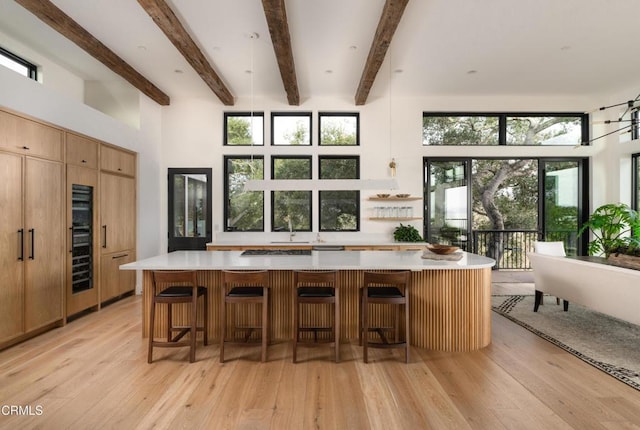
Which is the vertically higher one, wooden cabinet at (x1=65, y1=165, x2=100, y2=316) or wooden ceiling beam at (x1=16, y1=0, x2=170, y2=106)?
wooden ceiling beam at (x1=16, y1=0, x2=170, y2=106)

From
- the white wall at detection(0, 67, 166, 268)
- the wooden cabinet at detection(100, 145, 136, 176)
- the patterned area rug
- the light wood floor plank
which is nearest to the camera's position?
the light wood floor plank

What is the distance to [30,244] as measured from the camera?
10.7ft

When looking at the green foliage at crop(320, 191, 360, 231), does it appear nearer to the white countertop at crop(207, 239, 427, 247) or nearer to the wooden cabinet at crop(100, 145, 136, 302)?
the white countertop at crop(207, 239, 427, 247)

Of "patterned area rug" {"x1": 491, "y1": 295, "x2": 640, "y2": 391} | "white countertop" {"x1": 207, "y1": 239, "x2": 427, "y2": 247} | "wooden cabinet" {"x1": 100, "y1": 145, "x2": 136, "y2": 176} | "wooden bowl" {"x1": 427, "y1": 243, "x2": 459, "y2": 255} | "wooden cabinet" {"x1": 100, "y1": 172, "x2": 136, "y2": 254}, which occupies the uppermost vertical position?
"wooden cabinet" {"x1": 100, "y1": 145, "x2": 136, "y2": 176}

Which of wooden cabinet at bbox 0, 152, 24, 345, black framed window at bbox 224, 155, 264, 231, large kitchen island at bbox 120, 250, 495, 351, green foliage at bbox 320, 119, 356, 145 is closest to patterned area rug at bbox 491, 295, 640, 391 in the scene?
large kitchen island at bbox 120, 250, 495, 351

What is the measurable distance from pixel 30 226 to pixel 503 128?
7.09 meters

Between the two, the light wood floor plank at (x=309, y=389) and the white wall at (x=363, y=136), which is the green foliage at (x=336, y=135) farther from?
the light wood floor plank at (x=309, y=389)

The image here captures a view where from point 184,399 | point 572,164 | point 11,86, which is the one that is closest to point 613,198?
point 572,164

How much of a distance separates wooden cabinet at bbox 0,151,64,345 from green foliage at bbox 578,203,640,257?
7.56 metres

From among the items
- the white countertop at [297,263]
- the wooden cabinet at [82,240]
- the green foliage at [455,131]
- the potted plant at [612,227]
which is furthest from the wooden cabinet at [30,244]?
the potted plant at [612,227]

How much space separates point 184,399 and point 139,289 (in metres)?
3.59

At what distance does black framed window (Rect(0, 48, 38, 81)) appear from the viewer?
3.70m
